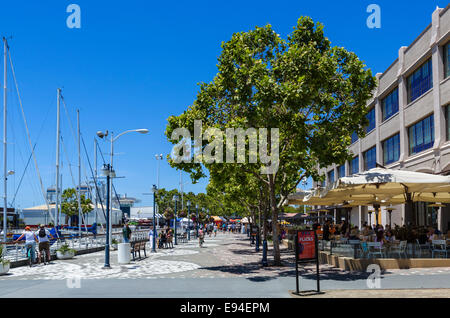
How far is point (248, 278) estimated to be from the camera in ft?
50.1

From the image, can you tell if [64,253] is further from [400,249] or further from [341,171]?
[341,171]

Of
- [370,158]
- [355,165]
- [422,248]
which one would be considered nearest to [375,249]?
[422,248]

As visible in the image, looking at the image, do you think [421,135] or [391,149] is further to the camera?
[391,149]

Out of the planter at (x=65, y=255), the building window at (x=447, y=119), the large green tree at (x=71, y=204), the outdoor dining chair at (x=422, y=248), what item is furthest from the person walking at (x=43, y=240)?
the large green tree at (x=71, y=204)

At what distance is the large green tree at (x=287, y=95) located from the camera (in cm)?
1598

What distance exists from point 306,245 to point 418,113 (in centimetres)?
2084

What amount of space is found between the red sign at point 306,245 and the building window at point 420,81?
1974cm

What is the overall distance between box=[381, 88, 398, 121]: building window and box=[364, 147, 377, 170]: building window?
12.9 feet

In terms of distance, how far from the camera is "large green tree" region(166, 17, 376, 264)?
15984 millimetres

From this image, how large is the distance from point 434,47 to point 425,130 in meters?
5.19

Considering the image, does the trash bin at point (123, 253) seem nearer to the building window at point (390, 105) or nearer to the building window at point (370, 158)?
the building window at point (390, 105)

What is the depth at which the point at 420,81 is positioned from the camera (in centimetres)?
2988
